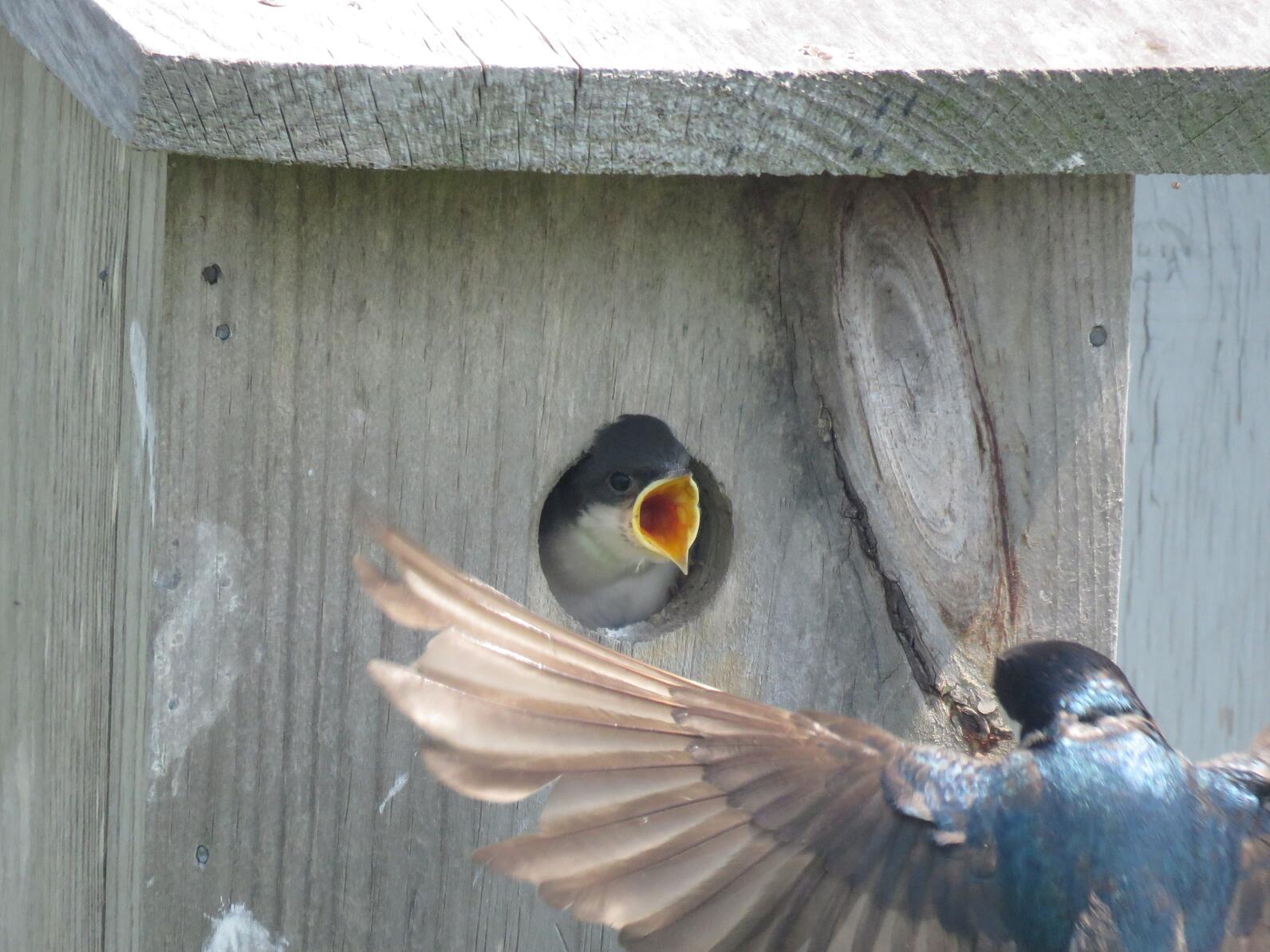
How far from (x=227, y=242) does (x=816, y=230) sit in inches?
23.0

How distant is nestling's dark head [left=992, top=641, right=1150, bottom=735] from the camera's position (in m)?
1.61

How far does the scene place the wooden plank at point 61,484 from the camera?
5.32 feet

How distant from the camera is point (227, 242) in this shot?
1.56 meters

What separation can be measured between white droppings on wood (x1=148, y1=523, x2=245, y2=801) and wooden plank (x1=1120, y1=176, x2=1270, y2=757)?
1.61m

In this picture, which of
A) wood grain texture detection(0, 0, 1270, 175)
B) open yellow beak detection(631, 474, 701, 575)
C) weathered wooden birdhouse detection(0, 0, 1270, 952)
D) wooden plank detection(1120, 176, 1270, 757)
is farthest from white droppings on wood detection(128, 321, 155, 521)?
wooden plank detection(1120, 176, 1270, 757)

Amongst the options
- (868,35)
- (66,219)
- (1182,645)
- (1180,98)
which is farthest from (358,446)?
(1182,645)

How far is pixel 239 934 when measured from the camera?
5.39ft

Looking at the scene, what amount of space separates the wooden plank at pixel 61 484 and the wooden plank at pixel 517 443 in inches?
3.2

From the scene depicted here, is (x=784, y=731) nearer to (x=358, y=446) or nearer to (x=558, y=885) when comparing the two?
(x=558, y=885)

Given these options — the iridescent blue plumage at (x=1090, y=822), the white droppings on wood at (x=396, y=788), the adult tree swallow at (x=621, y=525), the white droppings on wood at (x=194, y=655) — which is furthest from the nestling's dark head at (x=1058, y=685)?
the white droppings on wood at (x=194, y=655)

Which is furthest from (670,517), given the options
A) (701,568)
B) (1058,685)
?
(1058,685)

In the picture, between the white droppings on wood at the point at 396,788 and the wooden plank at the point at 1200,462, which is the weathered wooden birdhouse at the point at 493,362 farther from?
the wooden plank at the point at 1200,462

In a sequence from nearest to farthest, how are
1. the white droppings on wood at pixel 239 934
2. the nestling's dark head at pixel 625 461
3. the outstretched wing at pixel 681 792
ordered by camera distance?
the outstretched wing at pixel 681 792 < the white droppings on wood at pixel 239 934 < the nestling's dark head at pixel 625 461

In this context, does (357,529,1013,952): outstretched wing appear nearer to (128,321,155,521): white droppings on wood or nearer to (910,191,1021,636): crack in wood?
(910,191,1021,636): crack in wood
